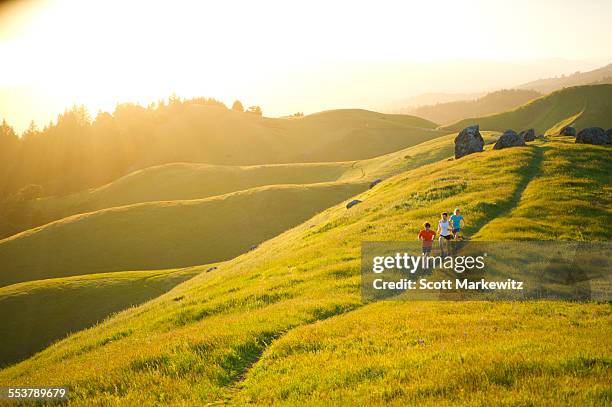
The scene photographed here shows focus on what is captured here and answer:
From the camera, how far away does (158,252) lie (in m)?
77.1

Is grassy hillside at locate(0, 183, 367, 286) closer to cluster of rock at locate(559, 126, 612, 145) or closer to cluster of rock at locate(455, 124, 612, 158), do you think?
cluster of rock at locate(455, 124, 612, 158)

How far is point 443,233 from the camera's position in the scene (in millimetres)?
26609

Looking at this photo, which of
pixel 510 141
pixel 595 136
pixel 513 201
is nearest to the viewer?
pixel 513 201

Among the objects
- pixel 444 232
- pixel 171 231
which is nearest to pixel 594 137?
pixel 444 232

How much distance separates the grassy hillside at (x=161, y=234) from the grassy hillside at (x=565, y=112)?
108998 millimetres

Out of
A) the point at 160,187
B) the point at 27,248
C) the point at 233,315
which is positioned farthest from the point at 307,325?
the point at 160,187

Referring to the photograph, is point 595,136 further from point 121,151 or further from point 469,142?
point 121,151

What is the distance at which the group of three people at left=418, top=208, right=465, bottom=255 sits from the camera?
2583 centimetres

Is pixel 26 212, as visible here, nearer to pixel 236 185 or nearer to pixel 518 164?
pixel 236 185

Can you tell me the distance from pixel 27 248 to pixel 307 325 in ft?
262

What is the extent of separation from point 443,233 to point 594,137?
45.1 meters

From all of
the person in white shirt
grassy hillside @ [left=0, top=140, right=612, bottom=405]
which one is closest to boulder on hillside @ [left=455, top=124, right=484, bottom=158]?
grassy hillside @ [left=0, top=140, right=612, bottom=405]

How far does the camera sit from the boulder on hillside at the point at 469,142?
6356cm

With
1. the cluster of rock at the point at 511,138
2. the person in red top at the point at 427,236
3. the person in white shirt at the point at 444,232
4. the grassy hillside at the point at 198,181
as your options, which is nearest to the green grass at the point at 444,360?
the person in red top at the point at 427,236
